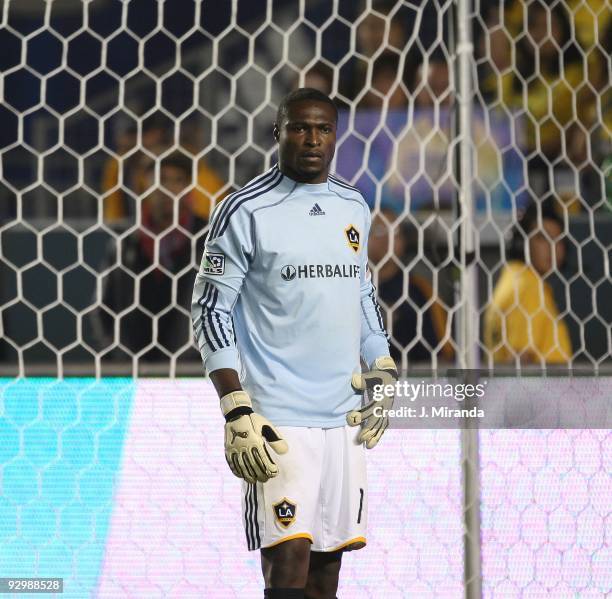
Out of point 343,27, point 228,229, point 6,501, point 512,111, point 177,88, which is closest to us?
point 228,229

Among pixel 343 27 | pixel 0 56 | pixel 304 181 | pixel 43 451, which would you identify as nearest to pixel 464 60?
pixel 304 181

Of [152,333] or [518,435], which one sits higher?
[152,333]

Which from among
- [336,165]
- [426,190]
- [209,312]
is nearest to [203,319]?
[209,312]

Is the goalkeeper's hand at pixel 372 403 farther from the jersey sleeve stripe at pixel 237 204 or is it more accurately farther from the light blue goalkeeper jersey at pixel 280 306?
the jersey sleeve stripe at pixel 237 204

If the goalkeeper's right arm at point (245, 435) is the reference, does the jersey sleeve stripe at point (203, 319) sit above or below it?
above

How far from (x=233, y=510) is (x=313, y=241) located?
834mm

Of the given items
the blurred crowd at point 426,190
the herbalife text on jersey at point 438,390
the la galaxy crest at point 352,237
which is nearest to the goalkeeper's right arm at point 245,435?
the la galaxy crest at point 352,237

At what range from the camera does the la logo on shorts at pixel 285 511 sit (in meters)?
1.77

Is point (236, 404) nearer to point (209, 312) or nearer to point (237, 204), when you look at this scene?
point (209, 312)

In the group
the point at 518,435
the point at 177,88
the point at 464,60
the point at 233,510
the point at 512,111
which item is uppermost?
the point at 177,88

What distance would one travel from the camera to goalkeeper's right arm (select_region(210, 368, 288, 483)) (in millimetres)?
1720

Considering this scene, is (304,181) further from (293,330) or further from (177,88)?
(177,88)

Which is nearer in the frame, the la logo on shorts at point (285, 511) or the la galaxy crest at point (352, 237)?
the la logo on shorts at point (285, 511)

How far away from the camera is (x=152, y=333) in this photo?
283 centimetres
